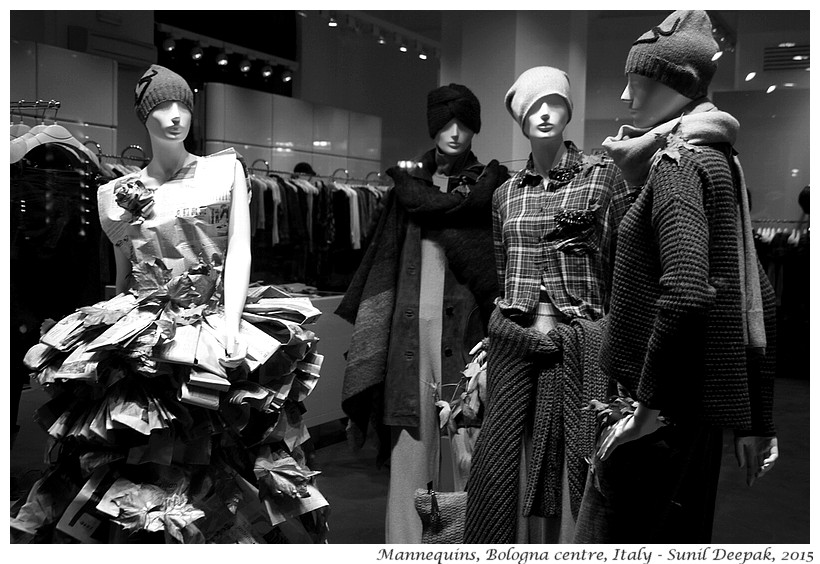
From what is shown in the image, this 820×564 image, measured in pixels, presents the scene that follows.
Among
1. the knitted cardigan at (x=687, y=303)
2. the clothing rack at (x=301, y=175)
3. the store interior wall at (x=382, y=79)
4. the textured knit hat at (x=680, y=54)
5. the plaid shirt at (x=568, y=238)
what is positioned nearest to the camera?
the knitted cardigan at (x=687, y=303)

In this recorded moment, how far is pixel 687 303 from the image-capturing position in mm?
1515

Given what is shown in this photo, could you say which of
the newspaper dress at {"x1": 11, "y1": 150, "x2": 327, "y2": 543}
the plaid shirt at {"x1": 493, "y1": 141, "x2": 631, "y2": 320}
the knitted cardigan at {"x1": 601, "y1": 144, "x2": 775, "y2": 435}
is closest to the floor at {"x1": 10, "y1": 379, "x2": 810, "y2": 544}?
the knitted cardigan at {"x1": 601, "y1": 144, "x2": 775, "y2": 435}

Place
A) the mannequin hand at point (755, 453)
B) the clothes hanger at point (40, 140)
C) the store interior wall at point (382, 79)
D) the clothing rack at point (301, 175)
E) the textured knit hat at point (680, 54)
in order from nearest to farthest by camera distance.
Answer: the mannequin hand at point (755, 453) < the textured knit hat at point (680, 54) < the clothes hanger at point (40, 140) < the store interior wall at point (382, 79) < the clothing rack at point (301, 175)

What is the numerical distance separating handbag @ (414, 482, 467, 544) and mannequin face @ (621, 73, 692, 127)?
1315mm

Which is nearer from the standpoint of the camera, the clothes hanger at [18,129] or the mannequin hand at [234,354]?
the mannequin hand at [234,354]

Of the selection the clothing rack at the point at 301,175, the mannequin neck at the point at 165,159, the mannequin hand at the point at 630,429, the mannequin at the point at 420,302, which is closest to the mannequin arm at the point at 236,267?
the mannequin neck at the point at 165,159

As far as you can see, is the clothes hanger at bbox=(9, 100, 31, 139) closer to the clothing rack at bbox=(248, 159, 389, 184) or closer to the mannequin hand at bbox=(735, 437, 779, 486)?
the mannequin hand at bbox=(735, 437, 779, 486)

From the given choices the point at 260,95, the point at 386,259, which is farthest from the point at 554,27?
the point at 260,95

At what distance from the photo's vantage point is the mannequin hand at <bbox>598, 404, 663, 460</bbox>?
164 cm

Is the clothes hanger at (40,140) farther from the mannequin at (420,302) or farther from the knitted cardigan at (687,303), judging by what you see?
the knitted cardigan at (687,303)

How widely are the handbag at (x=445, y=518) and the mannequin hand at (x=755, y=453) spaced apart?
1094 mm

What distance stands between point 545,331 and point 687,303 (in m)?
0.91

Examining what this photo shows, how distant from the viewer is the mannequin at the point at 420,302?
298 centimetres

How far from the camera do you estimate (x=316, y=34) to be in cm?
451
